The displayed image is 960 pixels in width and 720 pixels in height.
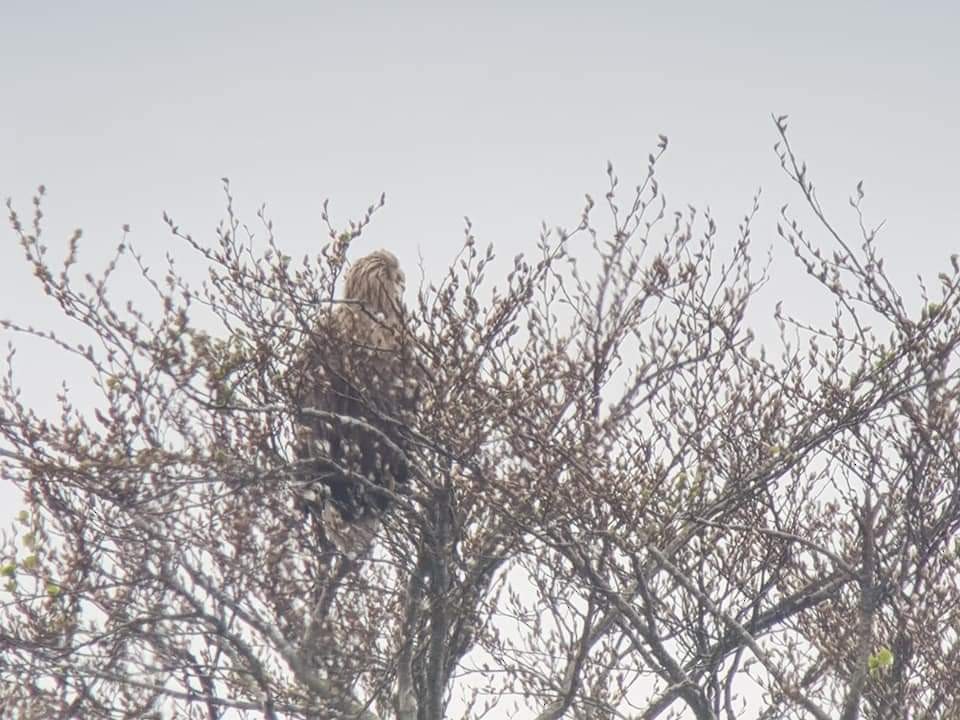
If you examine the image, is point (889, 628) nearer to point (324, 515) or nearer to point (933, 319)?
point (933, 319)

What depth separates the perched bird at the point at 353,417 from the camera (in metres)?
5.92

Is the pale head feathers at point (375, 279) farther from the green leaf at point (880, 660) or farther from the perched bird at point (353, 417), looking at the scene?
the green leaf at point (880, 660)

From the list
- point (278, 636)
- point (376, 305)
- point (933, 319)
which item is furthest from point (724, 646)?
point (376, 305)

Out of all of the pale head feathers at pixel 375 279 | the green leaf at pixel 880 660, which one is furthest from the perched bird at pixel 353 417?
the green leaf at pixel 880 660

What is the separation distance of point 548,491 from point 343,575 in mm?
1679

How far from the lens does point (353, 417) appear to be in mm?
6473

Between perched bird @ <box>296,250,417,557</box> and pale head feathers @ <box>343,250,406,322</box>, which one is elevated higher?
pale head feathers @ <box>343,250,406,322</box>

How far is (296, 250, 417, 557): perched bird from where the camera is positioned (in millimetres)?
5922

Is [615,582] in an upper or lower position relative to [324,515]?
lower

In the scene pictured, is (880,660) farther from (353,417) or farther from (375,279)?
(375,279)

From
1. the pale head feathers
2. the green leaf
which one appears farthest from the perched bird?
the green leaf

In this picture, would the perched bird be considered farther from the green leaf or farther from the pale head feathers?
the green leaf

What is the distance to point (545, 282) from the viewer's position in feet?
21.5

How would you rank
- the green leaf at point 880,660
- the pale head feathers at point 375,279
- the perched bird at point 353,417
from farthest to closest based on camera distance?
1. the pale head feathers at point 375,279
2. the perched bird at point 353,417
3. the green leaf at point 880,660
